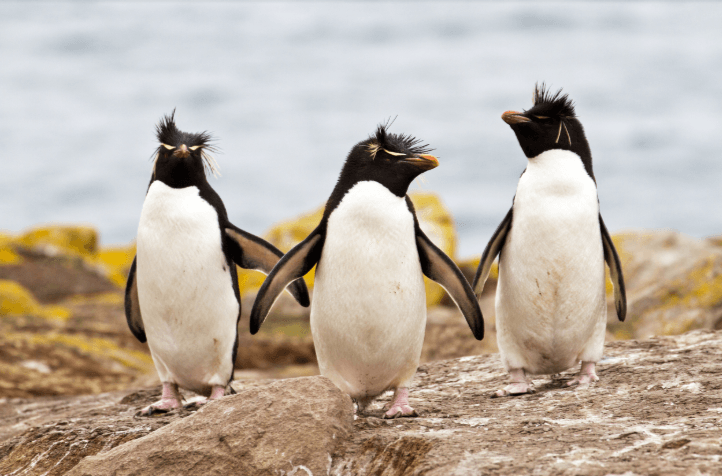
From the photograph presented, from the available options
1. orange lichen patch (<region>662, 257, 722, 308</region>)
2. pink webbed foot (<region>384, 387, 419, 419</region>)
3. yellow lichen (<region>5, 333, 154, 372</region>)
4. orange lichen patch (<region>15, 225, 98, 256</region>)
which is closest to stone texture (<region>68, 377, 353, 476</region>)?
pink webbed foot (<region>384, 387, 419, 419</region>)

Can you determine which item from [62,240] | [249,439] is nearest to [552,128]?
[249,439]

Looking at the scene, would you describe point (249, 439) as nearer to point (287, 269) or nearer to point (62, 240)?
point (287, 269)

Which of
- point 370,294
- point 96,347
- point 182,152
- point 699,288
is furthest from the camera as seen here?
point 96,347

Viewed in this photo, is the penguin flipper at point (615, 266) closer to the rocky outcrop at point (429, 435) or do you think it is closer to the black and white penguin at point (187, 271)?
the rocky outcrop at point (429, 435)

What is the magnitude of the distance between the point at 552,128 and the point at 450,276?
1228mm

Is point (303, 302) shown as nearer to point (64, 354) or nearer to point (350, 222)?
point (350, 222)

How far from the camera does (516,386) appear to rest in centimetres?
451

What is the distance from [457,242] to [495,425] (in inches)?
422

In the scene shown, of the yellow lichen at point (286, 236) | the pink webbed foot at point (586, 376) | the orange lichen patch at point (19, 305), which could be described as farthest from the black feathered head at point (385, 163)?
the orange lichen patch at point (19, 305)

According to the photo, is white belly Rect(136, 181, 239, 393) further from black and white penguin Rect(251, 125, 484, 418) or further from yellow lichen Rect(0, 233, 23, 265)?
yellow lichen Rect(0, 233, 23, 265)

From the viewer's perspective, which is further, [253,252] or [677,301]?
[677,301]

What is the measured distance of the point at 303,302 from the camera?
4.91 meters

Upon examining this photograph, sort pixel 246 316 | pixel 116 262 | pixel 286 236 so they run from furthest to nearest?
1. pixel 116 262
2. pixel 286 236
3. pixel 246 316

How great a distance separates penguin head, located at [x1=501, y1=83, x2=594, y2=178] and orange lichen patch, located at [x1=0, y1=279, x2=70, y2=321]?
8332mm
